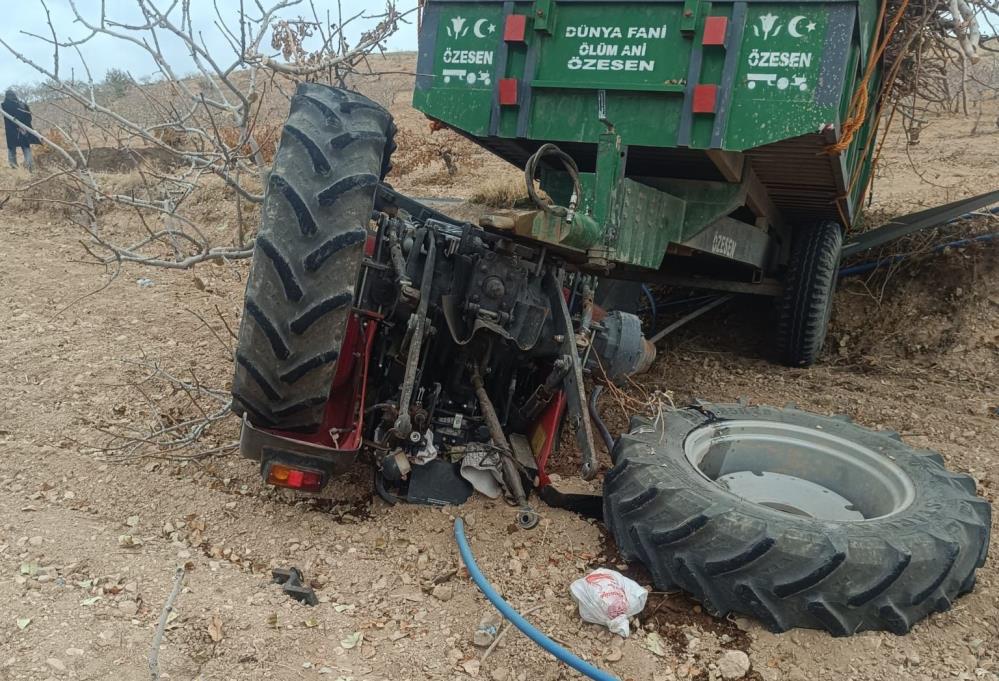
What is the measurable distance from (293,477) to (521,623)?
993 mm

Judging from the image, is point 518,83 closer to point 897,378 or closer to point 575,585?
point 575,585

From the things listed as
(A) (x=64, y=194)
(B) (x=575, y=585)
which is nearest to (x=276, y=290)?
(B) (x=575, y=585)

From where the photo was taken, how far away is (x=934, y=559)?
2.48 meters

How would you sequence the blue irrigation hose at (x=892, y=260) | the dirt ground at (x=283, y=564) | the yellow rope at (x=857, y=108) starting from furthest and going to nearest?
the blue irrigation hose at (x=892, y=260)
the yellow rope at (x=857, y=108)
the dirt ground at (x=283, y=564)

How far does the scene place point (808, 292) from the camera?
17.7 ft

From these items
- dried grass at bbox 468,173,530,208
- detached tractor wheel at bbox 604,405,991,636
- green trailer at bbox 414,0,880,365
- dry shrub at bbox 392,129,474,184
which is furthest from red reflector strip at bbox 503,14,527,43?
dry shrub at bbox 392,129,474,184

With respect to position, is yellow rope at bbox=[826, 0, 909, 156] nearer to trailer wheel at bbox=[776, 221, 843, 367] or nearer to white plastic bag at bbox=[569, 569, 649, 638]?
trailer wheel at bbox=[776, 221, 843, 367]

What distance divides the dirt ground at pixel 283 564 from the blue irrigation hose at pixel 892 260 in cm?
122

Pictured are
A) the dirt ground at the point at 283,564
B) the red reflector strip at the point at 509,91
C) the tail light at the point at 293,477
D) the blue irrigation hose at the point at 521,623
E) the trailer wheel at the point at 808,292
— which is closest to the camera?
the blue irrigation hose at the point at 521,623

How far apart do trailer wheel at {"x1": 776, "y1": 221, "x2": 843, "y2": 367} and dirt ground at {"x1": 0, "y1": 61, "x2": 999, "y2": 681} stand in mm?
476

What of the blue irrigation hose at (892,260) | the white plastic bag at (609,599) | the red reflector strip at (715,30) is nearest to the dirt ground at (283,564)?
the white plastic bag at (609,599)

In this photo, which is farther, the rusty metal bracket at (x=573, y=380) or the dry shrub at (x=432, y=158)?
the dry shrub at (x=432, y=158)

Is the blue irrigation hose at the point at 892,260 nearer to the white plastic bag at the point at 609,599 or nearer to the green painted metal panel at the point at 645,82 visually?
the green painted metal panel at the point at 645,82

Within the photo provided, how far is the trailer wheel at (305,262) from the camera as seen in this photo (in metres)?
2.46
